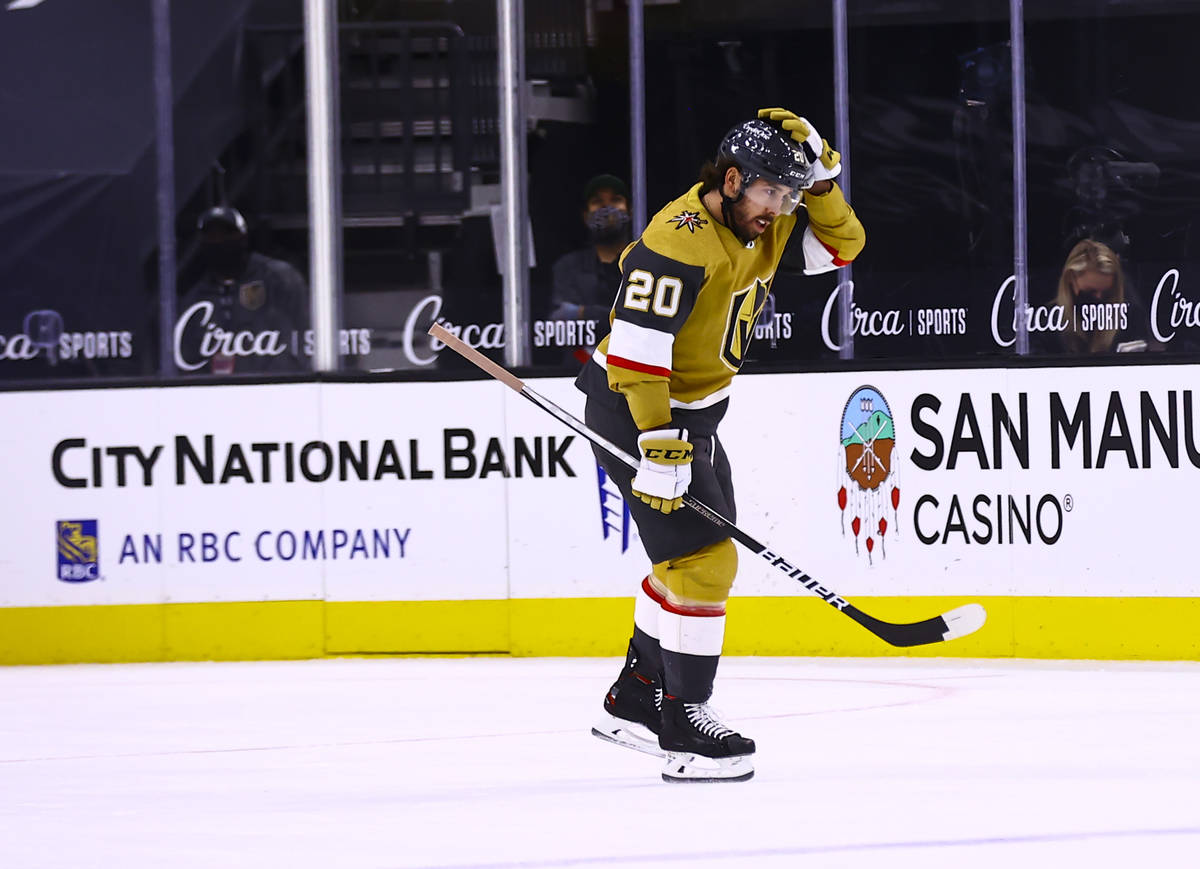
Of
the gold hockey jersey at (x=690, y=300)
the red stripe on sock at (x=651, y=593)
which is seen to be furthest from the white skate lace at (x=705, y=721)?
the gold hockey jersey at (x=690, y=300)

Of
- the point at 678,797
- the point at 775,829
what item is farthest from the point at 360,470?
the point at 775,829

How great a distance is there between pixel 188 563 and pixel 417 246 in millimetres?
1299

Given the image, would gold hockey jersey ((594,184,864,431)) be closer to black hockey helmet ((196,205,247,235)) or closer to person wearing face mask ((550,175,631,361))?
person wearing face mask ((550,175,631,361))

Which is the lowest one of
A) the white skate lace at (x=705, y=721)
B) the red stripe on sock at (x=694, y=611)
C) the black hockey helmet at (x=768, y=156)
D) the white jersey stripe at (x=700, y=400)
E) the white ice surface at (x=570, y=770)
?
the white ice surface at (x=570, y=770)

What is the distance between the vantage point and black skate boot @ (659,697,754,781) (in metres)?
A: 3.42

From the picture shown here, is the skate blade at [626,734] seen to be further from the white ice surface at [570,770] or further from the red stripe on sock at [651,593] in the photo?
the red stripe on sock at [651,593]

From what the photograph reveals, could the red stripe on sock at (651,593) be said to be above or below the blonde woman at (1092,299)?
below

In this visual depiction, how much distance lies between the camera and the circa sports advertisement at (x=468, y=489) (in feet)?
17.2

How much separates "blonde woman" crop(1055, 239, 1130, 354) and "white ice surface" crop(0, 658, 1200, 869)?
1.04m

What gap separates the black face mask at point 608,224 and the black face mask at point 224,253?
1.18 meters

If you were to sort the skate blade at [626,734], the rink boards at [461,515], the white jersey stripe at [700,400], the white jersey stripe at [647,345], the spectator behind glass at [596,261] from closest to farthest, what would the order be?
the white jersey stripe at [647,345], the white jersey stripe at [700,400], the skate blade at [626,734], the rink boards at [461,515], the spectator behind glass at [596,261]

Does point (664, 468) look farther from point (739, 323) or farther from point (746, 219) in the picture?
point (746, 219)

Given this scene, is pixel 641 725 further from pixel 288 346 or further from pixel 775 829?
pixel 288 346

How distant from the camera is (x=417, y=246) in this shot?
5.60m
